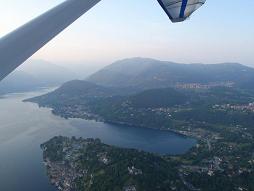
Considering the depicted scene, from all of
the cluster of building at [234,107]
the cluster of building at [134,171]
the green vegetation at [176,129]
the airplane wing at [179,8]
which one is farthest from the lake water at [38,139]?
the airplane wing at [179,8]

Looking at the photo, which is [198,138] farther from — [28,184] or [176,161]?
[28,184]

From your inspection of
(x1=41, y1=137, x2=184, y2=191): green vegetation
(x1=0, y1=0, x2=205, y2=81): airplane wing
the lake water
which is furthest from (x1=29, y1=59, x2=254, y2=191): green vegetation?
(x1=0, y1=0, x2=205, y2=81): airplane wing

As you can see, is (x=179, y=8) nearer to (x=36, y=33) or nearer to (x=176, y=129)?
(x=36, y=33)

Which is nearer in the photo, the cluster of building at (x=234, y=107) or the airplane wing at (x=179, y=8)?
the airplane wing at (x=179, y=8)

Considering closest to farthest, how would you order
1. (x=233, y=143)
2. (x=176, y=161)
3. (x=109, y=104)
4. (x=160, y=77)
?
(x=176, y=161)
(x=233, y=143)
(x=109, y=104)
(x=160, y=77)

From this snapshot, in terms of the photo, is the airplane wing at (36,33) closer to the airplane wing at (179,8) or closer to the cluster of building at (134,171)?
the airplane wing at (179,8)

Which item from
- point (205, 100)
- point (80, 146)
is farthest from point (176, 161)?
point (205, 100)

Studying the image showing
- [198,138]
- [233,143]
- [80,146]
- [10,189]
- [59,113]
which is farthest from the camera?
[59,113]
